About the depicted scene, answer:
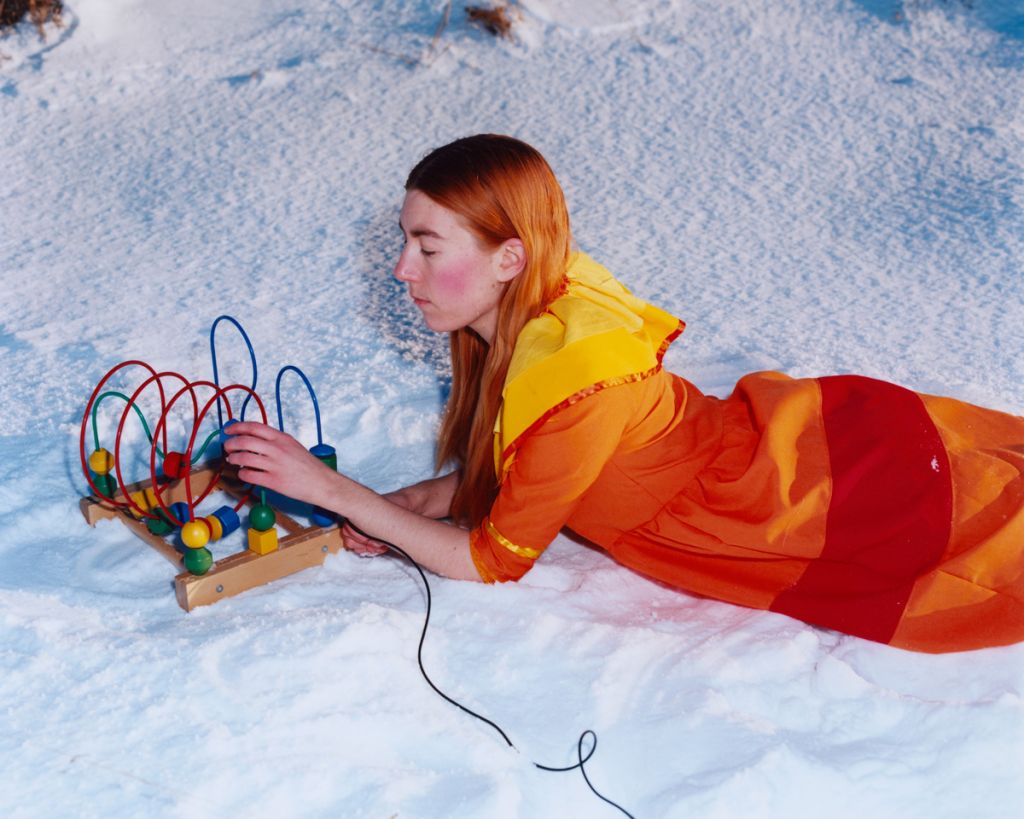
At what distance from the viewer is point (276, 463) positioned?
55.4 inches

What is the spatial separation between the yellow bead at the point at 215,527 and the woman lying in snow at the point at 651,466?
12cm

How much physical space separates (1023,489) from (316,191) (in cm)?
183

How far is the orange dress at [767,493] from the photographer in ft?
4.51

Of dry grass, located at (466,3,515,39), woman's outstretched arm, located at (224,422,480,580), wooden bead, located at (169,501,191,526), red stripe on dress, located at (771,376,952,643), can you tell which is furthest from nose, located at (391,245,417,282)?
dry grass, located at (466,3,515,39)

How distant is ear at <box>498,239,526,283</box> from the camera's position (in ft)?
4.67

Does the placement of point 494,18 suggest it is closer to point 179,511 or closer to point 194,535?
point 179,511

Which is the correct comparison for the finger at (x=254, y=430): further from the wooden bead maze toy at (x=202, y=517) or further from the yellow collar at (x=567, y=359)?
the yellow collar at (x=567, y=359)

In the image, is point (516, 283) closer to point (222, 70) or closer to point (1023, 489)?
point (1023, 489)

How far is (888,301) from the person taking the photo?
7.93 ft

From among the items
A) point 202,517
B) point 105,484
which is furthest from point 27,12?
point 202,517

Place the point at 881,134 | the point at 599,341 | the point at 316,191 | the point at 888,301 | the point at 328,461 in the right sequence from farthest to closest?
the point at 881,134
the point at 316,191
the point at 888,301
the point at 328,461
the point at 599,341

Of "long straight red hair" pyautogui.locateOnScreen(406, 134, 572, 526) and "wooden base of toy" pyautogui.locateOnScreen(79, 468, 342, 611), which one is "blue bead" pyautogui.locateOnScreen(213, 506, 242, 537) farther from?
"long straight red hair" pyautogui.locateOnScreen(406, 134, 572, 526)

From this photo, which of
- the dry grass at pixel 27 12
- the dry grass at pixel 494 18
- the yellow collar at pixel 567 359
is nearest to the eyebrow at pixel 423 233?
the yellow collar at pixel 567 359

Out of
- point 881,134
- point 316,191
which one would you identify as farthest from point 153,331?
point 881,134
